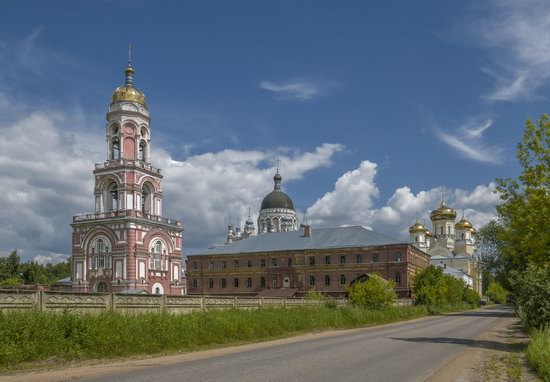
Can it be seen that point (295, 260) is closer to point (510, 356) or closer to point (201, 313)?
point (201, 313)

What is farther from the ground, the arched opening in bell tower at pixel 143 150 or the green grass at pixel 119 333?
the arched opening in bell tower at pixel 143 150

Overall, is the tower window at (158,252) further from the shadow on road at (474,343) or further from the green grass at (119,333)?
the shadow on road at (474,343)

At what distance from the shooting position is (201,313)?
2572 centimetres

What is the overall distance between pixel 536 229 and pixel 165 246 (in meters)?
50.3

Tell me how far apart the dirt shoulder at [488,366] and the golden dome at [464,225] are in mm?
106786

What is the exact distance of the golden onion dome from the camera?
67.2 m

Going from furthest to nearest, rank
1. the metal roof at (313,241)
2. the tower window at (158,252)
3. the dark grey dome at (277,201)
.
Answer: the dark grey dome at (277,201) < the metal roof at (313,241) < the tower window at (158,252)

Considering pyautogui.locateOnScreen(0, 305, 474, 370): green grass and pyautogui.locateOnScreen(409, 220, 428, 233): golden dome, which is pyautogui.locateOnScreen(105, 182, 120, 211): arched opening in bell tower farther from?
pyautogui.locateOnScreen(409, 220, 428, 233): golden dome

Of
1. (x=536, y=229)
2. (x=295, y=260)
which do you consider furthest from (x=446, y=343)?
(x=295, y=260)

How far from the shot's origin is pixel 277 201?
370 ft

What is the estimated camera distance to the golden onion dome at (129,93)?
220 ft

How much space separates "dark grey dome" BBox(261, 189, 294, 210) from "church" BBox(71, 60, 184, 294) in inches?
1756

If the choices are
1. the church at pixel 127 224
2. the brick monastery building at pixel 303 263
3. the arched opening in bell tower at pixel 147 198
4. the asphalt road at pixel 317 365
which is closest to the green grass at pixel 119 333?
the asphalt road at pixel 317 365

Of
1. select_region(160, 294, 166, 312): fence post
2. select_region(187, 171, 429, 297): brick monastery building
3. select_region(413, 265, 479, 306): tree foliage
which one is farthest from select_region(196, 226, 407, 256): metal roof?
select_region(160, 294, 166, 312): fence post
